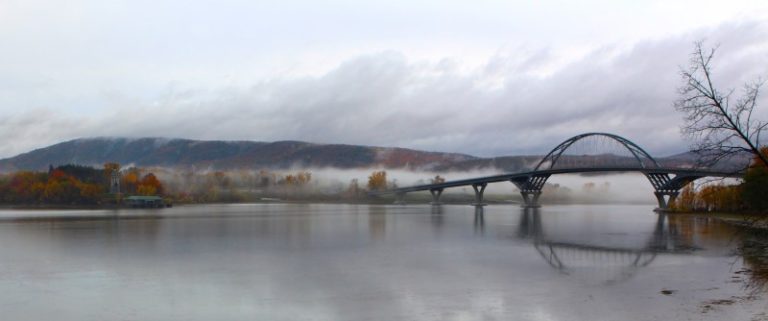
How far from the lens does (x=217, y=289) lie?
70.6ft

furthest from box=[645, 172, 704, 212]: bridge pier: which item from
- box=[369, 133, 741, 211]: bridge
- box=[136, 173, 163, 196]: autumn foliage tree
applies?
box=[136, 173, 163, 196]: autumn foliage tree

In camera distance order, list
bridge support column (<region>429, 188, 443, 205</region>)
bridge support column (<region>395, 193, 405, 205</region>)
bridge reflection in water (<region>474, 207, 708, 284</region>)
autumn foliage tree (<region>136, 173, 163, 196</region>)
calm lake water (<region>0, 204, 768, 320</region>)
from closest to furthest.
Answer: calm lake water (<region>0, 204, 768, 320</region>), bridge reflection in water (<region>474, 207, 708, 284</region>), autumn foliage tree (<region>136, 173, 163, 196</region>), bridge support column (<region>429, 188, 443, 205</region>), bridge support column (<region>395, 193, 405, 205</region>)

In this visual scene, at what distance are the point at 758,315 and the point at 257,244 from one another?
87.9ft

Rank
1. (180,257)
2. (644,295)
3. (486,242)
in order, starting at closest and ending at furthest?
(644,295)
(180,257)
(486,242)

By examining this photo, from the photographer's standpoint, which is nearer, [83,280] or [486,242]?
[83,280]

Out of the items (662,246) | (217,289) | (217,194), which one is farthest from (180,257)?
(217,194)

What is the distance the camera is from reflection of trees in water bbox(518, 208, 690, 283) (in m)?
26.0

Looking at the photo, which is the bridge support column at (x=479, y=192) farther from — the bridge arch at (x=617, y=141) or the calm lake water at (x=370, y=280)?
the calm lake water at (x=370, y=280)

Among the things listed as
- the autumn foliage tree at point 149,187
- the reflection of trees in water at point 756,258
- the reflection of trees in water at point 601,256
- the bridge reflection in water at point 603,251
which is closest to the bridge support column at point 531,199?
the autumn foliage tree at point 149,187

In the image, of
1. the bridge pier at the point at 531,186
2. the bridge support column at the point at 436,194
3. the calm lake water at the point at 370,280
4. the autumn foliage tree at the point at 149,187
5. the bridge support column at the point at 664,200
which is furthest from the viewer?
the bridge support column at the point at 436,194

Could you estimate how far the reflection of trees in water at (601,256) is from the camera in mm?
26016

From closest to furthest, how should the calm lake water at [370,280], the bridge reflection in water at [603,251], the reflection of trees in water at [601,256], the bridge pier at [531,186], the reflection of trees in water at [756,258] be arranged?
the calm lake water at [370,280] < the reflection of trees in water at [756,258] < the reflection of trees in water at [601,256] < the bridge reflection in water at [603,251] < the bridge pier at [531,186]

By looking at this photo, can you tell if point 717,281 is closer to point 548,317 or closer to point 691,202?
point 548,317

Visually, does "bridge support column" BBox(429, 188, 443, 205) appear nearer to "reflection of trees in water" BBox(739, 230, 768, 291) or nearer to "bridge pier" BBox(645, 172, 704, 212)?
"bridge pier" BBox(645, 172, 704, 212)
